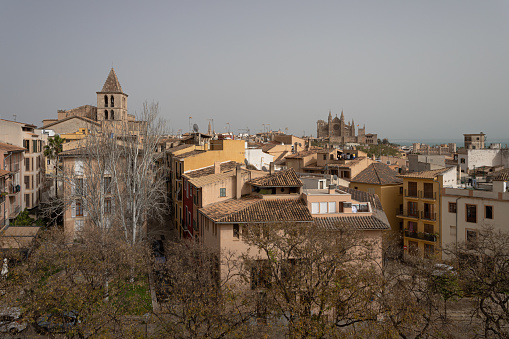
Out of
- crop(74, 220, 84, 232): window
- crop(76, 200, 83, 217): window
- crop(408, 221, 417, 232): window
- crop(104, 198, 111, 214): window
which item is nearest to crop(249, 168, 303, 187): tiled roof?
crop(104, 198, 111, 214): window

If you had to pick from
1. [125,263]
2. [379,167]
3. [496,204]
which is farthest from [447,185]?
[125,263]

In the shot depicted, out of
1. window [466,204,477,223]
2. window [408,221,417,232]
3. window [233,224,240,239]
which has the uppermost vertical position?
window [233,224,240,239]

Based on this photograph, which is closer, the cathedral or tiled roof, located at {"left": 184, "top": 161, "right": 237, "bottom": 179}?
tiled roof, located at {"left": 184, "top": 161, "right": 237, "bottom": 179}

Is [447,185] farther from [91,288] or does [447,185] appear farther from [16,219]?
[16,219]

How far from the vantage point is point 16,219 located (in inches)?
1396

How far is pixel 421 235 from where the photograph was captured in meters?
37.1

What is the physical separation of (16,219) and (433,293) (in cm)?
3152

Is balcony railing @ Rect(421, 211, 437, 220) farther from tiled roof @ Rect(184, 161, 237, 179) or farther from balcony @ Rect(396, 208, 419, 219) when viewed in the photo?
tiled roof @ Rect(184, 161, 237, 179)

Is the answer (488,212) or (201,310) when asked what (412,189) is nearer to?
(488,212)

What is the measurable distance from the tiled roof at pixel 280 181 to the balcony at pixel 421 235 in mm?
15928

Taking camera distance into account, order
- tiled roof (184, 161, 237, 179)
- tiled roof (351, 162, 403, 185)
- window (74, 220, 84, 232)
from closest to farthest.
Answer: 1. tiled roof (184, 161, 237, 179)
2. window (74, 220, 84, 232)
3. tiled roof (351, 162, 403, 185)

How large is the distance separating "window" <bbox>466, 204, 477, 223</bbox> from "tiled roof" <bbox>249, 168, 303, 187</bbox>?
50.2ft

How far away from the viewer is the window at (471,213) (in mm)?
32938

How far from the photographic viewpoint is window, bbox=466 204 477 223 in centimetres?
3294
